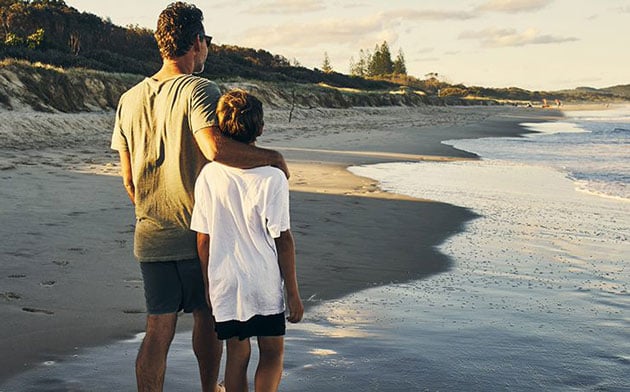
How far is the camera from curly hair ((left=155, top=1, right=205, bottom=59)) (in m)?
3.19

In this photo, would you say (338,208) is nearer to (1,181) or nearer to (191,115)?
(1,181)

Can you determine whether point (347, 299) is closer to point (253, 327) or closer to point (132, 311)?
point (132, 311)

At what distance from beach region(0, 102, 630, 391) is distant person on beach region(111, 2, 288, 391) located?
2.04 ft

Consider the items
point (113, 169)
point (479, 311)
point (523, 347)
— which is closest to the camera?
point (523, 347)

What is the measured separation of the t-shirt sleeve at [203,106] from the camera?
3027mm

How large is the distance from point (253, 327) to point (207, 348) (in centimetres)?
55

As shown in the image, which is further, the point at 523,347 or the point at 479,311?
the point at 479,311

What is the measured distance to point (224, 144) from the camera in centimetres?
294

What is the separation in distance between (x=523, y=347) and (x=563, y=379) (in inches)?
21.8

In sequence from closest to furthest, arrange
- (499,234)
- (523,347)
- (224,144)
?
(224,144), (523,347), (499,234)

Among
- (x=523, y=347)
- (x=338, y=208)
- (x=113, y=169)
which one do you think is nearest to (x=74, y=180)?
(x=113, y=169)

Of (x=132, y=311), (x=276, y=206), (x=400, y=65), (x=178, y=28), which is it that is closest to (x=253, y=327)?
(x=276, y=206)

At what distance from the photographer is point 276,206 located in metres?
2.88

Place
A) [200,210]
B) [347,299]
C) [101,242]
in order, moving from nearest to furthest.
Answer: [200,210] → [347,299] → [101,242]
